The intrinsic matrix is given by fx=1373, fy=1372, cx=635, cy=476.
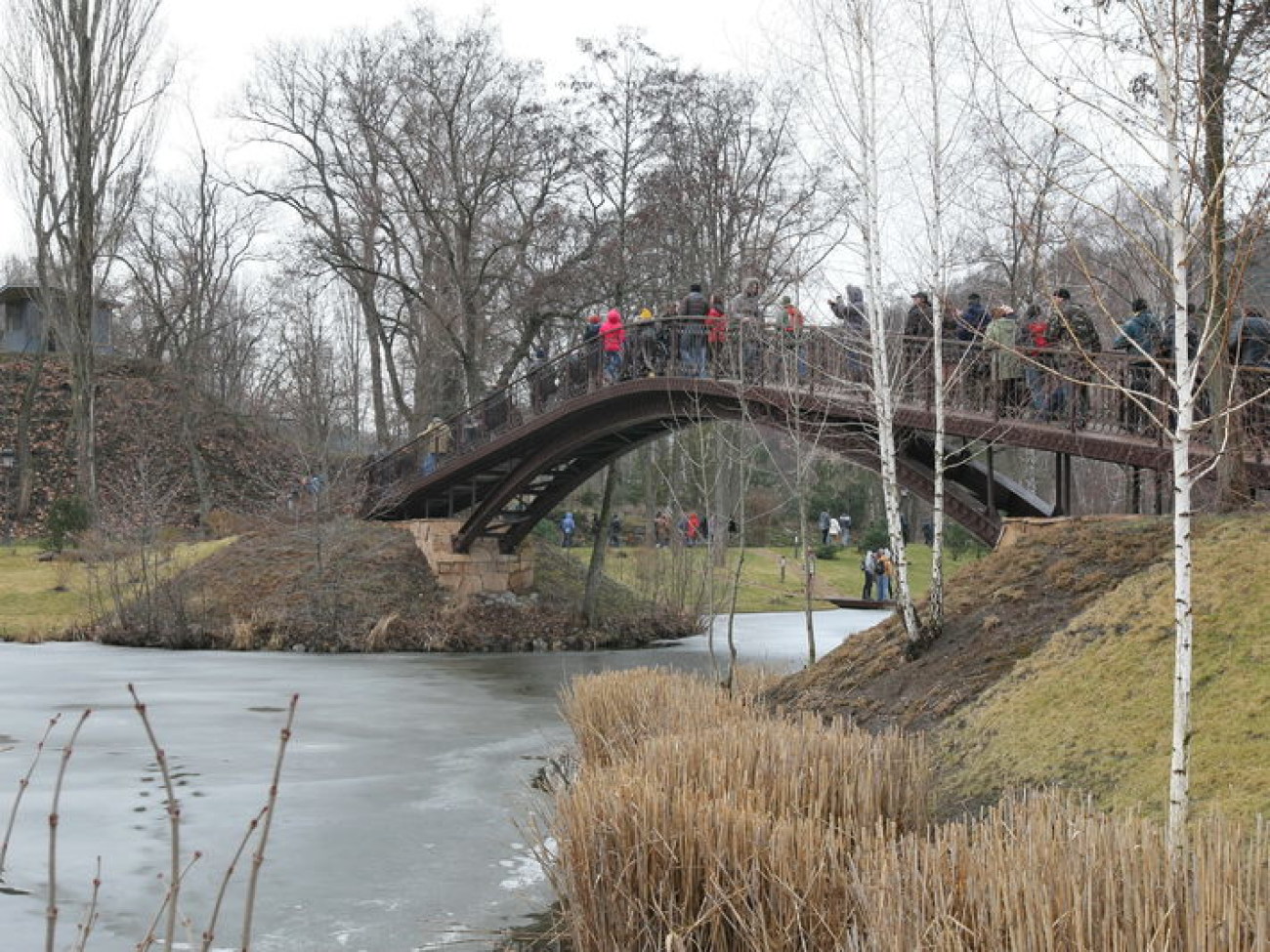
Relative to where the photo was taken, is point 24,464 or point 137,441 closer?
point 24,464

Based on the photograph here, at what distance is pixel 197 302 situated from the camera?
43406mm

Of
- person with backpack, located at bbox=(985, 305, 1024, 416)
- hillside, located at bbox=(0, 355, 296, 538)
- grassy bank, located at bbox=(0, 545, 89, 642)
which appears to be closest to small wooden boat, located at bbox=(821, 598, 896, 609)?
hillside, located at bbox=(0, 355, 296, 538)

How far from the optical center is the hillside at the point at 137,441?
40781 mm

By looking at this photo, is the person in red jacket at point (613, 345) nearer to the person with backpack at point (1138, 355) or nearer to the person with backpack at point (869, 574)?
the person with backpack at point (1138, 355)

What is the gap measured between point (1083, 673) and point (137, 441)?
39.4m

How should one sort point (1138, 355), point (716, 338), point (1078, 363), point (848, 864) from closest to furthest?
point (848, 864) < point (1138, 355) < point (1078, 363) < point (716, 338)

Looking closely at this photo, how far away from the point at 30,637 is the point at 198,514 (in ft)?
45.8

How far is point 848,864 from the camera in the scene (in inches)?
223

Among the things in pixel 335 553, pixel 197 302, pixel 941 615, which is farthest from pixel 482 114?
pixel 941 615

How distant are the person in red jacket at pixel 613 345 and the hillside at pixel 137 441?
17.4 metres

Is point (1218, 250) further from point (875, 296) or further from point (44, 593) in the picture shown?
point (44, 593)

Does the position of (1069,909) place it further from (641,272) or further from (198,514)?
(198,514)

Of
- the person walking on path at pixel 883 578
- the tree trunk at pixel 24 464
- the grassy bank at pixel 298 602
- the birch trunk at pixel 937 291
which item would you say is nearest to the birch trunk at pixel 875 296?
the birch trunk at pixel 937 291

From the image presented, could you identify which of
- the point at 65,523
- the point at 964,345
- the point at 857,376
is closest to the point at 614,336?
the point at 857,376
